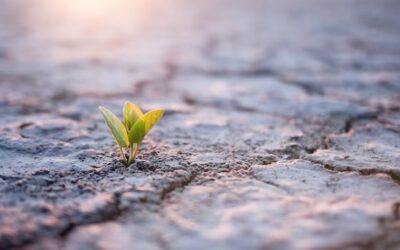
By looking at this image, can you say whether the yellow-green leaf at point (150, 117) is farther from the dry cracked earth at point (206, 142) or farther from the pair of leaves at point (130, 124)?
the dry cracked earth at point (206, 142)

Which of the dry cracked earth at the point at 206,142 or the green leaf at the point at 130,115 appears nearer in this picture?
the dry cracked earth at the point at 206,142

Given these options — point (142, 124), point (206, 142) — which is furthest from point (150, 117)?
point (206, 142)

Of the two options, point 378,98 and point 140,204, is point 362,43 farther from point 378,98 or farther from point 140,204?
point 140,204

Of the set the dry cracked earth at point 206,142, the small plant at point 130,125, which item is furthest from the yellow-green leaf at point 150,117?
the dry cracked earth at point 206,142

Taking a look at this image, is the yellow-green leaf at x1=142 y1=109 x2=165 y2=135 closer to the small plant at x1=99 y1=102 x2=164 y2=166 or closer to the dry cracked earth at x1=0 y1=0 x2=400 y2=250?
the small plant at x1=99 y1=102 x2=164 y2=166

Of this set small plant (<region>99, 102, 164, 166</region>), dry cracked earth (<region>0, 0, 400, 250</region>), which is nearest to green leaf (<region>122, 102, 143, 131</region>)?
small plant (<region>99, 102, 164, 166</region>)

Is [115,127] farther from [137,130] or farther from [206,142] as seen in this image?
[206,142]

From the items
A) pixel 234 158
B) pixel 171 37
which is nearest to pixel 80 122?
pixel 234 158
